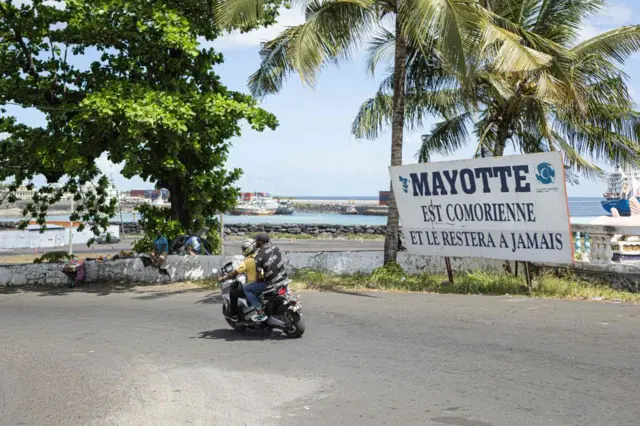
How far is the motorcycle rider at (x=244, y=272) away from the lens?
33.2 feet

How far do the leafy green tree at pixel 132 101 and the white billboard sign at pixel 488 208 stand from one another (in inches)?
169

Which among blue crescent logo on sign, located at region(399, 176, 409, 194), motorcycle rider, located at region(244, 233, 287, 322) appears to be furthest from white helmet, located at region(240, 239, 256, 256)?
blue crescent logo on sign, located at region(399, 176, 409, 194)

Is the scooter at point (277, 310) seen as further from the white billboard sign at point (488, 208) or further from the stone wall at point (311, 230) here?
the stone wall at point (311, 230)

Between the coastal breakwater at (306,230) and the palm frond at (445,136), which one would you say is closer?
the palm frond at (445,136)

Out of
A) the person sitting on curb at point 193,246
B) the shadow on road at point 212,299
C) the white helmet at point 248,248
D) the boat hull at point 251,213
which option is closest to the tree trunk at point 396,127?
the shadow on road at point 212,299

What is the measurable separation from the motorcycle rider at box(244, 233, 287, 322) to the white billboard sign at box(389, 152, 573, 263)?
596 cm

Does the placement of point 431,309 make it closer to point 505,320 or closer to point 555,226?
point 505,320

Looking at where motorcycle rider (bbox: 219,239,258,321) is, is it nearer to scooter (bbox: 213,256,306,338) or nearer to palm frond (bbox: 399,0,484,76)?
scooter (bbox: 213,256,306,338)

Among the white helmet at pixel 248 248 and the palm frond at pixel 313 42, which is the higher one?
the palm frond at pixel 313 42

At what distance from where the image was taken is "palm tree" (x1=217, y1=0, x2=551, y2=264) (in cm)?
1351

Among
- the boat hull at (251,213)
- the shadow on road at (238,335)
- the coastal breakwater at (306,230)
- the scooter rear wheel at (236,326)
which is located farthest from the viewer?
the boat hull at (251,213)

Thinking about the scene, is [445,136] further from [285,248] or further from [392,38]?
[285,248]

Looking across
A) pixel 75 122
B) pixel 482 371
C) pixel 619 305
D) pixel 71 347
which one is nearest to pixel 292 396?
pixel 482 371

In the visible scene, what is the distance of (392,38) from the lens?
18.7 metres
